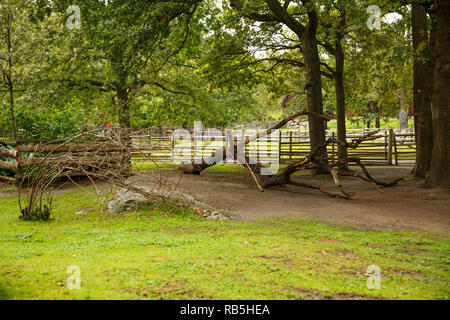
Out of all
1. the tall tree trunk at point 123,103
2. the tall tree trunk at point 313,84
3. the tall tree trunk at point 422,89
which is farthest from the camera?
the tall tree trunk at point 123,103

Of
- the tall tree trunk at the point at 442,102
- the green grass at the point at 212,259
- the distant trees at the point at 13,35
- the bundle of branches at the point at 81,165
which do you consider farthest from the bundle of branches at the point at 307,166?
the distant trees at the point at 13,35

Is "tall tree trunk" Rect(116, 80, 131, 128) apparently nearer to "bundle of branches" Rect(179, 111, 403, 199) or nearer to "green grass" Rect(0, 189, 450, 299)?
"bundle of branches" Rect(179, 111, 403, 199)

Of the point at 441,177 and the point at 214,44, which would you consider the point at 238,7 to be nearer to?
the point at 214,44

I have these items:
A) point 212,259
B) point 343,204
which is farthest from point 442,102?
point 212,259

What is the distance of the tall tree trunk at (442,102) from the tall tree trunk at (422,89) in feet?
7.23

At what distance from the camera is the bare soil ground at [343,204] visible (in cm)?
871

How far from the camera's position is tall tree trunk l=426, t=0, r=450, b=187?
38.1ft

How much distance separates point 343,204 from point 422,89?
6.83m

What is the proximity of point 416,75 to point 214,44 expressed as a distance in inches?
335

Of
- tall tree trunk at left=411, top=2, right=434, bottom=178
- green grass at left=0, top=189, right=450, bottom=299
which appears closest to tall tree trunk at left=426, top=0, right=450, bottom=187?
tall tree trunk at left=411, top=2, right=434, bottom=178

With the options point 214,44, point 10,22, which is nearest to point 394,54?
point 214,44

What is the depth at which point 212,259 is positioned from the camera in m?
5.27

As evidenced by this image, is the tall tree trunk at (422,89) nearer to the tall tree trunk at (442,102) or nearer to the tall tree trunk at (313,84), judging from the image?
the tall tree trunk at (442,102)

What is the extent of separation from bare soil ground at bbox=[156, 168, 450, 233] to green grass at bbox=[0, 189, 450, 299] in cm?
90
